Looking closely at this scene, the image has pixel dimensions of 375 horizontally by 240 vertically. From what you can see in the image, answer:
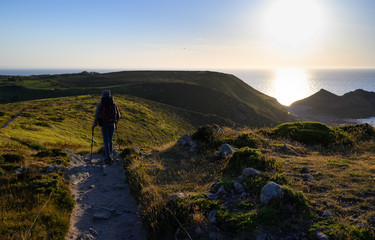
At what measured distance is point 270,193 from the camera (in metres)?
5.43

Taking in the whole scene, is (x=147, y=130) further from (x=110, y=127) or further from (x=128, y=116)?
(x=110, y=127)

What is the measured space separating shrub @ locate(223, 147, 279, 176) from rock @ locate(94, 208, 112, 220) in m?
4.39

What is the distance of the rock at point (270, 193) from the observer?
5.33 metres

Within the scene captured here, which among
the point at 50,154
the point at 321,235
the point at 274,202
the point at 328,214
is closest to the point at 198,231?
the point at 274,202

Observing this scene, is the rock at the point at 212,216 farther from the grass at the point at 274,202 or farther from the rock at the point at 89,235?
the rock at the point at 89,235

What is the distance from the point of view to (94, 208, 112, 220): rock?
6398 mm

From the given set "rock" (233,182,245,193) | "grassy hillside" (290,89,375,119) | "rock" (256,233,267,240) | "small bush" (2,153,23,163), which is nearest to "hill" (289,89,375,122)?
"grassy hillside" (290,89,375,119)

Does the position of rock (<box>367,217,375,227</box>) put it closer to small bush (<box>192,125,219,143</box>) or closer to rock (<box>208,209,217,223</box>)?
rock (<box>208,209,217,223</box>)

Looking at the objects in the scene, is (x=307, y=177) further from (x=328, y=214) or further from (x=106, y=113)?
(x=106, y=113)

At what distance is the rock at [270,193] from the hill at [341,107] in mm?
126367

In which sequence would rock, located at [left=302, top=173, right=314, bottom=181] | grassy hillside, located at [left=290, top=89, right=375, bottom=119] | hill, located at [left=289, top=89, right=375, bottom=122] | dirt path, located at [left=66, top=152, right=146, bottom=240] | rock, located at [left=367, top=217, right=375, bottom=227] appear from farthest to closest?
hill, located at [left=289, top=89, right=375, bottom=122], grassy hillside, located at [left=290, top=89, right=375, bottom=119], rock, located at [left=302, top=173, right=314, bottom=181], dirt path, located at [left=66, top=152, right=146, bottom=240], rock, located at [left=367, top=217, right=375, bottom=227]

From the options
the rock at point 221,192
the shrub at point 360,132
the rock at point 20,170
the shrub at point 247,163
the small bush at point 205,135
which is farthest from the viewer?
the small bush at point 205,135

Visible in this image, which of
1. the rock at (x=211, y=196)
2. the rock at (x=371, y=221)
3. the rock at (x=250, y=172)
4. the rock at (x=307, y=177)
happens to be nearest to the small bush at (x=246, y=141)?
the rock at (x=307, y=177)

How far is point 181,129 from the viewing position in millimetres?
70375
